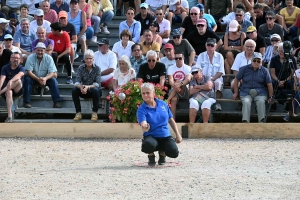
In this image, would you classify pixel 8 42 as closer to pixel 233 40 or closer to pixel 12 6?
pixel 12 6

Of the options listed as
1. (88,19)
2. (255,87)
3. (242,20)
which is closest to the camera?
(255,87)

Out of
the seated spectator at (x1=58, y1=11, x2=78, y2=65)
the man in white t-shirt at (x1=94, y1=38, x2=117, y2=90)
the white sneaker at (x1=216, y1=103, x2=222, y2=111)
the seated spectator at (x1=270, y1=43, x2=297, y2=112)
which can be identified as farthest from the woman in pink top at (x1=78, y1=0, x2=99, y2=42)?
the seated spectator at (x1=270, y1=43, x2=297, y2=112)

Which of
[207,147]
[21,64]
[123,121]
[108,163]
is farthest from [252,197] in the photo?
[21,64]

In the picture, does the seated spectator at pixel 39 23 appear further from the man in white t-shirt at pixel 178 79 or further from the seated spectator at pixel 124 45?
the man in white t-shirt at pixel 178 79

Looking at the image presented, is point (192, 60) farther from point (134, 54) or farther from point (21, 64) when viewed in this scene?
point (21, 64)

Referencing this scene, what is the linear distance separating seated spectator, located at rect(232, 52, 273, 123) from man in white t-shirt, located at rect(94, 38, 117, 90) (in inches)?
84.6

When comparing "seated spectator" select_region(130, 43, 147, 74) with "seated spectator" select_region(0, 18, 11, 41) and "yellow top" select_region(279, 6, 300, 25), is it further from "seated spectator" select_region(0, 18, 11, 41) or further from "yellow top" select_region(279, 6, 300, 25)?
"yellow top" select_region(279, 6, 300, 25)

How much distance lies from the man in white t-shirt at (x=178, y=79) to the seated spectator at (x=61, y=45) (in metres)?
2.05

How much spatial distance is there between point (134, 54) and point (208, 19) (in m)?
2.18

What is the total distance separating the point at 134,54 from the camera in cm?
1453

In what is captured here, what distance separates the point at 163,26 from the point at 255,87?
288 centimetres

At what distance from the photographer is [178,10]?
1678cm

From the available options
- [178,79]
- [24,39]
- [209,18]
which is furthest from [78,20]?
[178,79]

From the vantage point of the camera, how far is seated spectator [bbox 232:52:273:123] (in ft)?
43.9
